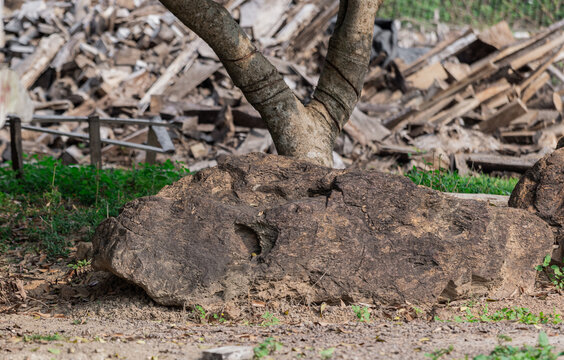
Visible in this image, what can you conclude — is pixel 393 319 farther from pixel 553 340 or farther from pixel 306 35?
pixel 306 35

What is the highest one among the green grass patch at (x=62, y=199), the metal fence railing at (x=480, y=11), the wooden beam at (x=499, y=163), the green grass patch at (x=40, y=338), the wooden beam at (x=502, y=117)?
the metal fence railing at (x=480, y=11)

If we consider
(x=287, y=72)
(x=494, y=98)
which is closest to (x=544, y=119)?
(x=494, y=98)

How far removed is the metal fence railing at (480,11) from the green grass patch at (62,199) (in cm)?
1213

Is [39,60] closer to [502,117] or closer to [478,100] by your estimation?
[478,100]

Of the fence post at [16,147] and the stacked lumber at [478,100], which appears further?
the stacked lumber at [478,100]

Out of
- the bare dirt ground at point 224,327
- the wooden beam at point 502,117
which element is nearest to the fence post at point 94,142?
the bare dirt ground at point 224,327

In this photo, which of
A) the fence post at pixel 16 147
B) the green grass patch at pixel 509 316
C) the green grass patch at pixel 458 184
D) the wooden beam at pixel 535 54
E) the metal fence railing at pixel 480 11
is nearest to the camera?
the green grass patch at pixel 509 316

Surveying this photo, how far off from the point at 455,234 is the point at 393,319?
2.63 ft

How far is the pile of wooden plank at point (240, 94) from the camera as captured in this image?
1074 centimetres

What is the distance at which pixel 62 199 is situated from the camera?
7.18m

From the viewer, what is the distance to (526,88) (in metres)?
12.7

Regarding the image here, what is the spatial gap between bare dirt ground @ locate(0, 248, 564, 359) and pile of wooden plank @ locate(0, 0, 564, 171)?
5.44 meters

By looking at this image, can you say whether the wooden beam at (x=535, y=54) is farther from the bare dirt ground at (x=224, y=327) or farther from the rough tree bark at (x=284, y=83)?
the bare dirt ground at (x=224, y=327)

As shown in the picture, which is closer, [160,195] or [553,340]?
[553,340]
